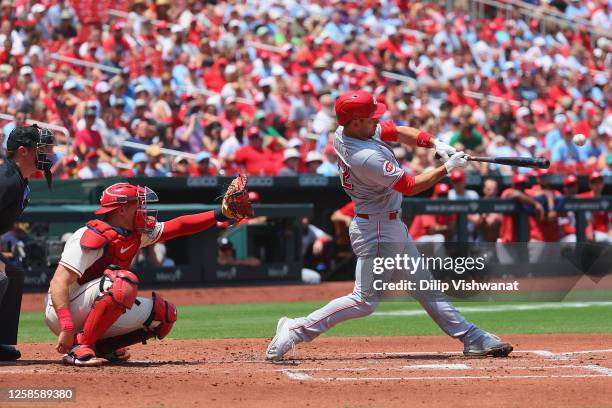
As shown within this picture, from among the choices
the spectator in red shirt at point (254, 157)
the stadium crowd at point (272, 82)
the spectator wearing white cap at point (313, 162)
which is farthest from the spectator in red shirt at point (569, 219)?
the spectator in red shirt at point (254, 157)

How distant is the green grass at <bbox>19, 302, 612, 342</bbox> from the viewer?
9.18 m

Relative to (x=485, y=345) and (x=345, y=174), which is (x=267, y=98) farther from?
(x=485, y=345)

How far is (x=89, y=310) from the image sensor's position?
639 cm

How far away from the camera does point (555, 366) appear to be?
21.4ft

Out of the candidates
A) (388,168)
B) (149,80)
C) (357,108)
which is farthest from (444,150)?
(149,80)

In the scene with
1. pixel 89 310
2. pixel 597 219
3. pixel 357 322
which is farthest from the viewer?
pixel 597 219

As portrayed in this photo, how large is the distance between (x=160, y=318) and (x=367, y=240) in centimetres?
134

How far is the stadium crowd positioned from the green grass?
9.26 ft

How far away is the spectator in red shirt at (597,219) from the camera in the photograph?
49.6ft

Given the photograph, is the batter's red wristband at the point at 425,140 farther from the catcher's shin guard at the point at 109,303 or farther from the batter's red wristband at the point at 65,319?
the batter's red wristband at the point at 65,319

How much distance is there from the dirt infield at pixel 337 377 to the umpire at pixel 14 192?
0.74 ft

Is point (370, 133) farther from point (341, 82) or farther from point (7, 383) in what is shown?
point (341, 82)

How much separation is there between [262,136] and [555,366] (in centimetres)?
914

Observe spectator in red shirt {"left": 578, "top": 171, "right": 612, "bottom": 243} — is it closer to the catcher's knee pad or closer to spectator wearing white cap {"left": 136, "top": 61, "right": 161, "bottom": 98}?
spectator wearing white cap {"left": 136, "top": 61, "right": 161, "bottom": 98}
